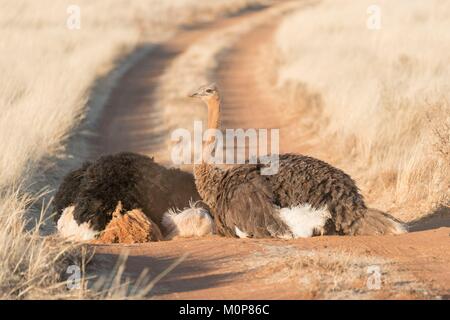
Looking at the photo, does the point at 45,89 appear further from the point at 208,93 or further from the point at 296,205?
the point at 296,205

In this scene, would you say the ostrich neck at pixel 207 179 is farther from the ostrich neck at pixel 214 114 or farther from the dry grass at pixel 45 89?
the dry grass at pixel 45 89

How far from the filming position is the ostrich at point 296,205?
758 cm

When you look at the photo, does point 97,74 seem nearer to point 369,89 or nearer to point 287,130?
point 287,130

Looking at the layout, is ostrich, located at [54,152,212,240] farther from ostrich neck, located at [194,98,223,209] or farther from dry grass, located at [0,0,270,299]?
dry grass, located at [0,0,270,299]

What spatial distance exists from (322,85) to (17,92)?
19.0 ft

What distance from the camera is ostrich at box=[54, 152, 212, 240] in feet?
26.7

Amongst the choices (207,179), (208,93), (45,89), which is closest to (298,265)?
(207,179)

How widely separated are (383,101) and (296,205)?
5.71 metres

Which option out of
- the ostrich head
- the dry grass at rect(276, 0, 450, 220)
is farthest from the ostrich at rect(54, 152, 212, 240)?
the dry grass at rect(276, 0, 450, 220)

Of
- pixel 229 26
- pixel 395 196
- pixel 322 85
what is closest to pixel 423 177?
pixel 395 196

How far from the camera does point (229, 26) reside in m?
35.2

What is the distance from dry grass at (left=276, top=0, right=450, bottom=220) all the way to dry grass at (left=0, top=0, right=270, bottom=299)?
4180 mm

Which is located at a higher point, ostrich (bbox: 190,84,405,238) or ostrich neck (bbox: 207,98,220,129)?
ostrich neck (bbox: 207,98,220,129)

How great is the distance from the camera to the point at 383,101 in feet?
42.3
